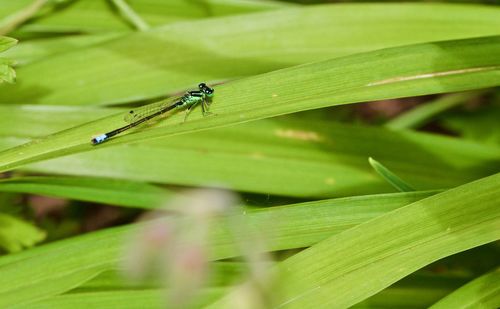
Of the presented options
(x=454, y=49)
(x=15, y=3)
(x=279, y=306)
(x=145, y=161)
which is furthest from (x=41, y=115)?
(x=454, y=49)

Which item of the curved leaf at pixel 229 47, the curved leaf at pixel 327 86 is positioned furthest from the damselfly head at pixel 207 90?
the curved leaf at pixel 229 47

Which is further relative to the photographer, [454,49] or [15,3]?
[15,3]

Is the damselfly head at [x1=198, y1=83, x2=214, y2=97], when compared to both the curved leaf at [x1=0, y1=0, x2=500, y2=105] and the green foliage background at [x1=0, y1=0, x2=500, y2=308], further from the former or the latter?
the curved leaf at [x1=0, y1=0, x2=500, y2=105]

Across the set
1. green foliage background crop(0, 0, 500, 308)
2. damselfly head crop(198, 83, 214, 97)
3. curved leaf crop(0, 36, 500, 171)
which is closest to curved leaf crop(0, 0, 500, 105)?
green foliage background crop(0, 0, 500, 308)

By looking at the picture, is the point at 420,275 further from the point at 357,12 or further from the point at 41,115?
the point at 41,115

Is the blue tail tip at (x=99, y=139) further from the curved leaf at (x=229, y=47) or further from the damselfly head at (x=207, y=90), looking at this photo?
the curved leaf at (x=229, y=47)

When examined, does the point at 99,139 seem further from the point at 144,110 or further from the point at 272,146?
the point at 272,146

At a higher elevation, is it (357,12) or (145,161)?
(357,12)
